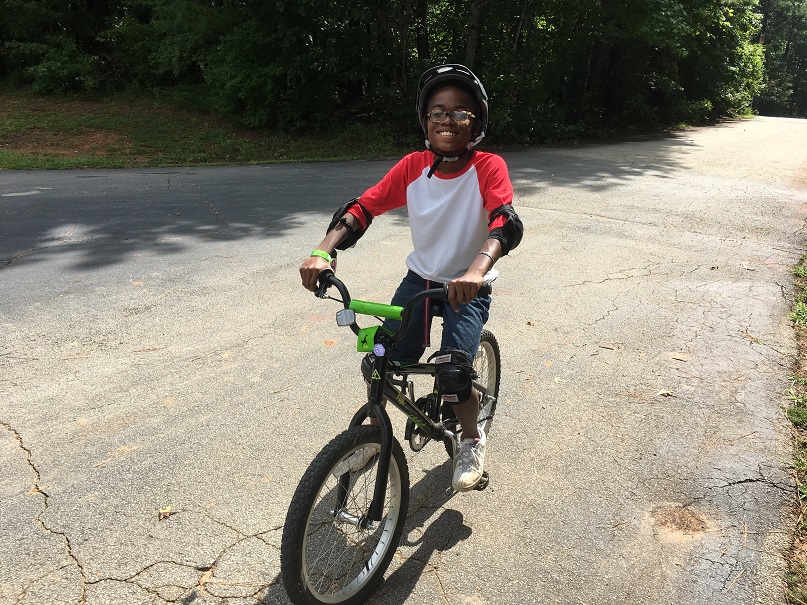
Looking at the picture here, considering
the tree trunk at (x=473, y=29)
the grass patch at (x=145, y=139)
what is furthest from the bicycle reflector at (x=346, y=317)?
the tree trunk at (x=473, y=29)

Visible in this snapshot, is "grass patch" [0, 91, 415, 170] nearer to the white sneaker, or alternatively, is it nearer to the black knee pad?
the white sneaker

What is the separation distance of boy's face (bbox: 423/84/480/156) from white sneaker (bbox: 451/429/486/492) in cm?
135

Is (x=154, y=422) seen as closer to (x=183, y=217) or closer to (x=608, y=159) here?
(x=183, y=217)

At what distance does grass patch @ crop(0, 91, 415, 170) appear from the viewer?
564 inches

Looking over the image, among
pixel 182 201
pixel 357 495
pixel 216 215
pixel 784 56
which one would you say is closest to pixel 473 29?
pixel 182 201

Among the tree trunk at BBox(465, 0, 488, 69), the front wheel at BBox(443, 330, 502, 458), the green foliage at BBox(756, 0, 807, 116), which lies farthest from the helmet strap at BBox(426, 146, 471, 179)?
the green foliage at BBox(756, 0, 807, 116)

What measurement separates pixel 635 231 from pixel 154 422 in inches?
267

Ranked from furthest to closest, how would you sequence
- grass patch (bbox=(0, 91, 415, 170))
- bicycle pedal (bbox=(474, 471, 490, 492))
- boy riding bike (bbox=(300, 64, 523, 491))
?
grass patch (bbox=(0, 91, 415, 170)), bicycle pedal (bbox=(474, 471, 490, 492)), boy riding bike (bbox=(300, 64, 523, 491))

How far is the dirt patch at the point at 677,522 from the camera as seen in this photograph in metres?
3.09

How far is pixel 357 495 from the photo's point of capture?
2.66m

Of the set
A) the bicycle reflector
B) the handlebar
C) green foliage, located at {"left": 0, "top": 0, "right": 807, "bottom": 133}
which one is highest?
green foliage, located at {"left": 0, "top": 0, "right": 807, "bottom": 133}

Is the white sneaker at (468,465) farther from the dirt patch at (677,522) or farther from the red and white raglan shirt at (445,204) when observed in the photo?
the dirt patch at (677,522)

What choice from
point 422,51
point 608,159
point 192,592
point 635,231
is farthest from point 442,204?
point 422,51

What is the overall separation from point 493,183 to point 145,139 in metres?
15.3
